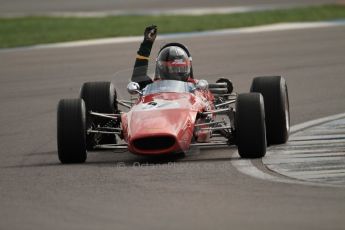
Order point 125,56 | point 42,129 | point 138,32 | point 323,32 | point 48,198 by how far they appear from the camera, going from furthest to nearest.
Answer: point 138,32
point 323,32
point 125,56
point 42,129
point 48,198

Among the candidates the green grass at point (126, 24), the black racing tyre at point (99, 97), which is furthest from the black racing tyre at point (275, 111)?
the green grass at point (126, 24)

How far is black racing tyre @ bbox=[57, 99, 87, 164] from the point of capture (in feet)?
46.7

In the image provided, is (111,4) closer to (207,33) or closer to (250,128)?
(207,33)

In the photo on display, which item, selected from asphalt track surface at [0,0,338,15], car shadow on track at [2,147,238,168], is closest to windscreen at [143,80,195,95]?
car shadow on track at [2,147,238,168]

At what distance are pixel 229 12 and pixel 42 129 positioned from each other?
2135 cm

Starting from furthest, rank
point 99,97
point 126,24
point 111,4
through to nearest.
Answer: point 111,4, point 126,24, point 99,97

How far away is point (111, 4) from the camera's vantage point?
47625 millimetres

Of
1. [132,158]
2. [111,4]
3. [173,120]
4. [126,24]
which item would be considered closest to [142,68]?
[132,158]

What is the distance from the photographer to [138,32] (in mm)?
32906

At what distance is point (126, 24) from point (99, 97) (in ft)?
65.0

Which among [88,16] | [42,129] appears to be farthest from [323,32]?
[42,129]

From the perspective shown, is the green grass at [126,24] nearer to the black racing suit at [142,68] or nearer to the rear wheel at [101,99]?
the black racing suit at [142,68]

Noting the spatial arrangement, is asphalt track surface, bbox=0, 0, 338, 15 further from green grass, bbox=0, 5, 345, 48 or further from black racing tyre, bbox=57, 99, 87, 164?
black racing tyre, bbox=57, 99, 87, 164

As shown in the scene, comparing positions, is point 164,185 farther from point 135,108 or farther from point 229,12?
point 229,12
